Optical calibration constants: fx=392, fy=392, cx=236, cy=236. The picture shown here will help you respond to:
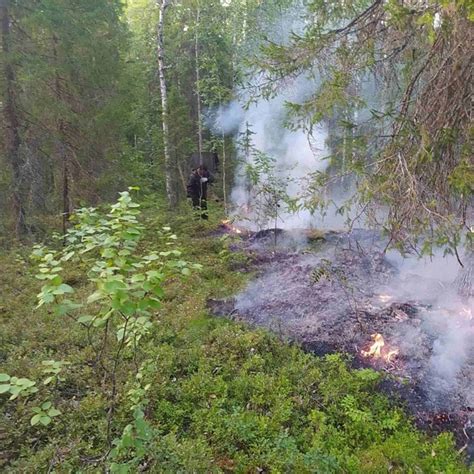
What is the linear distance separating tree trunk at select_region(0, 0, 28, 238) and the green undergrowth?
4.79 meters

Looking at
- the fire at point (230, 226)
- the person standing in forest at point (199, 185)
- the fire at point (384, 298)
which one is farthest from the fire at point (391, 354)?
the person standing in forest at point (199, 185)

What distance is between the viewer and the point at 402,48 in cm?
503

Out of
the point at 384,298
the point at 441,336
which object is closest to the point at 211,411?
the point at 441,336

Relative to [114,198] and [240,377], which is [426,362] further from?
[114,198]

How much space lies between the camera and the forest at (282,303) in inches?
132

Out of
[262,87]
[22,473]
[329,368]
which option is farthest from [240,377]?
[262,87]

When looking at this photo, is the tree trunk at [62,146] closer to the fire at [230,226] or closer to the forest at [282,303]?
the forest at [282,303]

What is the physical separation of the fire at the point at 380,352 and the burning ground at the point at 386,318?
0.01m

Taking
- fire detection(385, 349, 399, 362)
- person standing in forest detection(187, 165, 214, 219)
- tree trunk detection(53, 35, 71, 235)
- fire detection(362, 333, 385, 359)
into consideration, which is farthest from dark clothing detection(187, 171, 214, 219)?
fire detection(385, 349, 399, 362)

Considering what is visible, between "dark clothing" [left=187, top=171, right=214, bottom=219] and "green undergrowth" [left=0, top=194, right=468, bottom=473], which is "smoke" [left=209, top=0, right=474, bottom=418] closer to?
"green undergrowth" [left=0, top=194, right=468, bottom=473]

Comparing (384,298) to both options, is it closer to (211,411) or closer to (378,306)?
(378,306)

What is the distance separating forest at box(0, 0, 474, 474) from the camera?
3365 millimetres

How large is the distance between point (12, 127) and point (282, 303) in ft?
26.4

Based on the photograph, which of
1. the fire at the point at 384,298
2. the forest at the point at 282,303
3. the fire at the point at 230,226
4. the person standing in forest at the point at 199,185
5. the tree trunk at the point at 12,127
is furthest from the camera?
the person standing in forest at the point at 199,185
